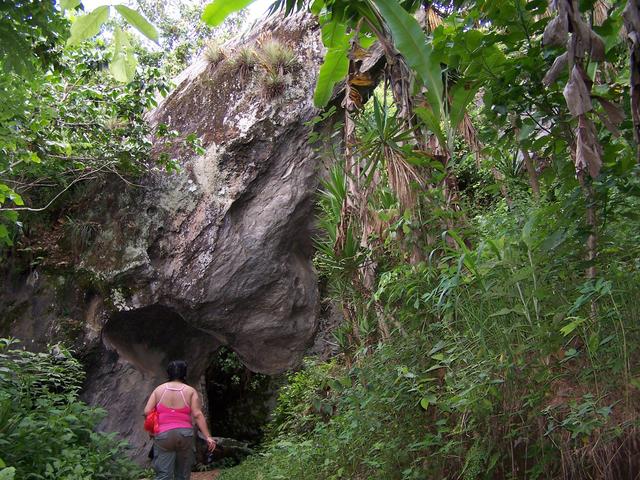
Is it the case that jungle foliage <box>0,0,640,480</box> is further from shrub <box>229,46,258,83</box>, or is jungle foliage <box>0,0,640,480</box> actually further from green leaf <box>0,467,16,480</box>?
shrub <box>229,46,258,83</box>

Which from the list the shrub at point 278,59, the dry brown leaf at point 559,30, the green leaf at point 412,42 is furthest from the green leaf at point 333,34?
the shrub at point 278,59

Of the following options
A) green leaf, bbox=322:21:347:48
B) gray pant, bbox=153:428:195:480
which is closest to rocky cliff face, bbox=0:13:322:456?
gray pant, bbox=153:428:195:480

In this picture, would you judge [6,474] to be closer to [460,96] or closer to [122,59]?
[122,59]

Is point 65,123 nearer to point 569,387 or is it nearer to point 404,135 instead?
point 404,135

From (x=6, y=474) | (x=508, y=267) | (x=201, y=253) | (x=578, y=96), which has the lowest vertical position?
(x=6, y=474)

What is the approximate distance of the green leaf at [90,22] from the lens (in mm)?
1464

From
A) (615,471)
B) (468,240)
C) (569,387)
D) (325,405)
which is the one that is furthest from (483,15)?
(325,405)

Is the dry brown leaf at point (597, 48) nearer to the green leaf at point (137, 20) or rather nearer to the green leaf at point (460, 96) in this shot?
the green leaf at point (460, 96)

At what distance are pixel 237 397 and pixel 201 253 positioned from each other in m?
4.58

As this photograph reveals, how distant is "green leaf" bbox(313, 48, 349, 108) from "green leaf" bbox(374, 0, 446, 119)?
1512 mm

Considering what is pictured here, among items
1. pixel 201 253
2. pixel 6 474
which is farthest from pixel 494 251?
pixel 201 253

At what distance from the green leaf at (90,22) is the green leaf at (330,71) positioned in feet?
9.32

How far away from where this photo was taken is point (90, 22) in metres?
1.48

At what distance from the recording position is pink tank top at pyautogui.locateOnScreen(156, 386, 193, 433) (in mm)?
5223
